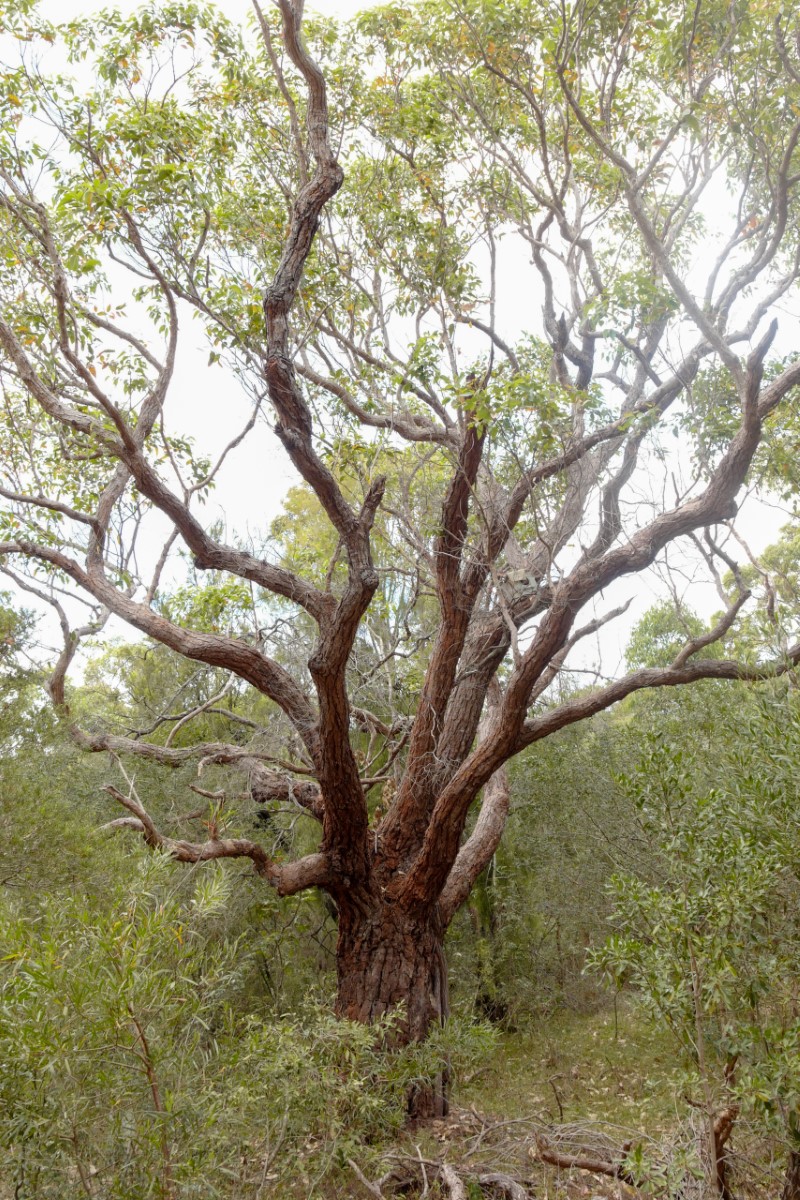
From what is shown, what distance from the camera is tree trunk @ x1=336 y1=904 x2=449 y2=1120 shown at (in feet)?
19.1

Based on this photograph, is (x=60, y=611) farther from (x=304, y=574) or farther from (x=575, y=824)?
(x=575, y=824)

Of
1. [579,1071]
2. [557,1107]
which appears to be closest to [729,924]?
[557,1107]

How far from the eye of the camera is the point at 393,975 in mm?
5961

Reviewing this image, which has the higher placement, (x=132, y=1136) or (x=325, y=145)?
(x=325, y=145)

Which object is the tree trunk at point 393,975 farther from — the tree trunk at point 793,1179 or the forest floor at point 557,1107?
the tree trunk at point 793,1179

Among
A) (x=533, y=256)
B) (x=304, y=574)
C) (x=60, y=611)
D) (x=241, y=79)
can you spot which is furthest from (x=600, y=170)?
(x=60, y=611)

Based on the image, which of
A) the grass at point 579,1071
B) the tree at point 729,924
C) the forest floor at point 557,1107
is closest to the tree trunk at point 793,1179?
the tree at point 729,924

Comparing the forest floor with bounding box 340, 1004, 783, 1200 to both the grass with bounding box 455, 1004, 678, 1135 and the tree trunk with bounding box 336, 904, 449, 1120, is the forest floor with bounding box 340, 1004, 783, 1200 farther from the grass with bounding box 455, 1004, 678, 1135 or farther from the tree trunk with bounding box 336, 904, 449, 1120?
the tree trunk with bounding box 336, 904, 449, 1120

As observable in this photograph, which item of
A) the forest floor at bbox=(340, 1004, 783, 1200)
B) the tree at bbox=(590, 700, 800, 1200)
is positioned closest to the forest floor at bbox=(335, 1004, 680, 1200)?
the forest floor at bbox=(340, 1004, 783, 1200)

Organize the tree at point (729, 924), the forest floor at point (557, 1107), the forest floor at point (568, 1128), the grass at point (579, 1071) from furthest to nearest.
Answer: the grass at point (579, 1071) → the forest floor at point (557, 1107) → the forest floor at point (568, 1128) → the tree at point (729, 924)

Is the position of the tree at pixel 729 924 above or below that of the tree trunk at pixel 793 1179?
above

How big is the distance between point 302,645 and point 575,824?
12.2 ft

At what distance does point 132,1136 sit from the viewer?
2.55 meters

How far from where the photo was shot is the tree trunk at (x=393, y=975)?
5.83m
